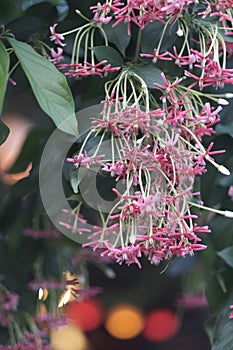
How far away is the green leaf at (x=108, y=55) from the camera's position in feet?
2.10

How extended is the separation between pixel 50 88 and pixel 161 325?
1520 mm

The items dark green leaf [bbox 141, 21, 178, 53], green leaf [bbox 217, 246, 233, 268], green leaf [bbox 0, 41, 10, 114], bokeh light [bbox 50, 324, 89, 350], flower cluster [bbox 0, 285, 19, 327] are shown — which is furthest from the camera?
bokeh light [bbox 50, 324, 89, 350]

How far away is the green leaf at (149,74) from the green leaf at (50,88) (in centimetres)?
8

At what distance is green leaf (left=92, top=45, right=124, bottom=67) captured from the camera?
64 centimetres

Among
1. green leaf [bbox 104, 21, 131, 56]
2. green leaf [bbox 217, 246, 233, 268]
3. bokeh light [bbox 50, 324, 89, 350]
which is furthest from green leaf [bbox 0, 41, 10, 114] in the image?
bokeh light [bbox 50, 324, 89, 350]

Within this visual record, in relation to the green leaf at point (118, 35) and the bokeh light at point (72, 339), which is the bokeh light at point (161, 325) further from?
the green leaf at point (118, 35)

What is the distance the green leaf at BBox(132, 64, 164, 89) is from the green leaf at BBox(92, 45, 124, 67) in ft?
0.06

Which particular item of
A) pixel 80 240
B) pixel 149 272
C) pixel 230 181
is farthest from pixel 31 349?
pixel 149 272

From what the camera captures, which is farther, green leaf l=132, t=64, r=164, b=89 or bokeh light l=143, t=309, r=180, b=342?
bokeh light l=143, t=309, r=180, b=342

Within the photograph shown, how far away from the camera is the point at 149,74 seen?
25.1 inches

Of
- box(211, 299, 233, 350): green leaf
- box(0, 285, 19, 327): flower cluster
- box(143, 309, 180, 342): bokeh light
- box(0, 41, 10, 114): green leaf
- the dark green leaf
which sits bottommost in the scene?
box(143, 309, 180, 342): bokeh light

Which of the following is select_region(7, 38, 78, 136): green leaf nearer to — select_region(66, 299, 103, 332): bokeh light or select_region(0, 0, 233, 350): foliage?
select_region(0, 0, 233, 350): foliage

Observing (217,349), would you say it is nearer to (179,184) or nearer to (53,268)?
(179,184)

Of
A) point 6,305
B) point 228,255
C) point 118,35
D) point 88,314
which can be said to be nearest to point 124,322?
point 88,314
